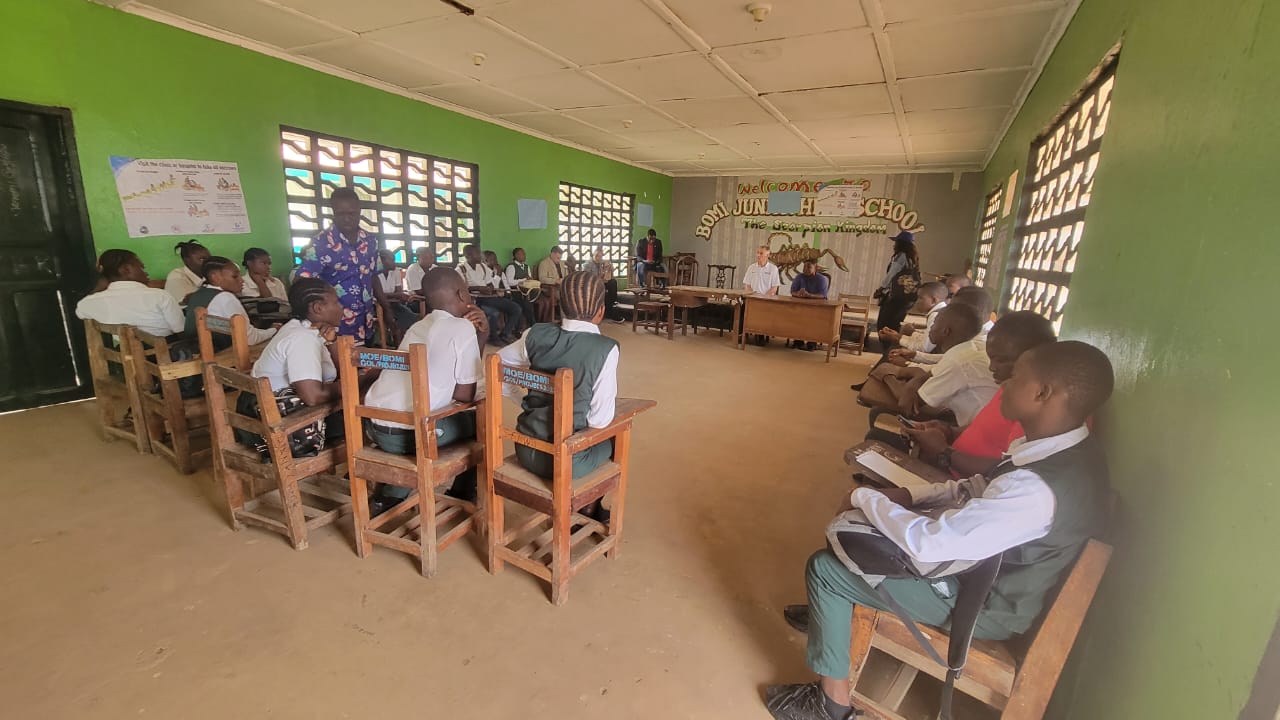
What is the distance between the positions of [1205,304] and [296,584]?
2.63m

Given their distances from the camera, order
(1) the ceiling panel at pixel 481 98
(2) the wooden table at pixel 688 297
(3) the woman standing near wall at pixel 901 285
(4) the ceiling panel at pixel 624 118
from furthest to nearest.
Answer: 1. (2) the wooden table at pixel 688 297
2. (4) the ceiling panel at pixel 624 118
3. (3) the woman standing near wall at pixel 901 285
4. (1) the ceiling panel at pixel 481 98

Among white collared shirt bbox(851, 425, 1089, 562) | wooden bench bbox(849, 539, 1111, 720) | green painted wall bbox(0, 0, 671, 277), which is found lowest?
wooden bench bbox(849, 539, 1111, 720)

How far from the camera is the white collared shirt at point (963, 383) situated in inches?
81.0

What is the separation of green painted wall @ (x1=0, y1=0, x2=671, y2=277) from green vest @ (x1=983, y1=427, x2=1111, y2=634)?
527 cm

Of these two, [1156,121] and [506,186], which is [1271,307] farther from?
[506,186]

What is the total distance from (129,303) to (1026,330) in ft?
13.5

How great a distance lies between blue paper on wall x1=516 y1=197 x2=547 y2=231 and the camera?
726 cm

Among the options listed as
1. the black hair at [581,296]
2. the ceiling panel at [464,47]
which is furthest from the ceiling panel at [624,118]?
the black hair at [581,296]

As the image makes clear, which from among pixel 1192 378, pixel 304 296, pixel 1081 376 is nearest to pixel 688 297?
pixel 304 296

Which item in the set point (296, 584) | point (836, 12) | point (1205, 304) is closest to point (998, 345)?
point (1205, 304)

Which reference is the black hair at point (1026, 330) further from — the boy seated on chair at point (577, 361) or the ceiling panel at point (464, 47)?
the ceiling panel at point (464, 47)

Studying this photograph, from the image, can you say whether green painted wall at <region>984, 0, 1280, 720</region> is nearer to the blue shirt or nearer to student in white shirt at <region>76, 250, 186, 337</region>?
student in white shirt at <region>76, 250, 186, 337</region>

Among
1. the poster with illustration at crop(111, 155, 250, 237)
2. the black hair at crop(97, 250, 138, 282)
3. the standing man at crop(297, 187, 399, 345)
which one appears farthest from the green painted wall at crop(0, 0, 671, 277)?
the standing man at crop(297, 187, 399, 345)

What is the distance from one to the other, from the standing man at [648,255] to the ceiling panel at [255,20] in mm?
6738
